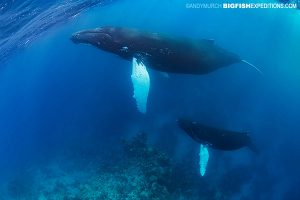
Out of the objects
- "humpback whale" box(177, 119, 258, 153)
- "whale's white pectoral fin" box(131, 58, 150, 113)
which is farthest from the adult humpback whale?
"humpback whale" box(177, 119, 258, 153)

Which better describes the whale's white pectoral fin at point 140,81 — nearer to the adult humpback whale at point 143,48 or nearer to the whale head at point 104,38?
the adult humpback whale at point 143,48

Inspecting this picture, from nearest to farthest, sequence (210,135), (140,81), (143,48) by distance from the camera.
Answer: (143,48)
(140,81)
(210,135)

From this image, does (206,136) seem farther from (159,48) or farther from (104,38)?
(104,38)

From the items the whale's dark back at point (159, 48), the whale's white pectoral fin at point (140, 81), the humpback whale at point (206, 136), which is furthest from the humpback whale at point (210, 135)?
the whale's white pectoral fin at point (140, 81)

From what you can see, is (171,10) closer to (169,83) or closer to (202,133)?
(169,83)

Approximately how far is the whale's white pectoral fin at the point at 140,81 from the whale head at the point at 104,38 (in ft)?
1.93

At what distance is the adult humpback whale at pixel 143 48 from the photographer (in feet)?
26.2

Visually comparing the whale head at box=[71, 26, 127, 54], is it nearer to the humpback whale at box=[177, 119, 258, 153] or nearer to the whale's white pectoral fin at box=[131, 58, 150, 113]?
the whale's white pectoral fin at box=[131, 58, 150, 113]

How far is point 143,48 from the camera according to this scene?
313 inches

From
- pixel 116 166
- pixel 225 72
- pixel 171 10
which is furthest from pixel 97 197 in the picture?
pixel 171 10

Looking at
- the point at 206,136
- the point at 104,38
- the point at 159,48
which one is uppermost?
the point at 104,38

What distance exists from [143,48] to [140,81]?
2.82ft

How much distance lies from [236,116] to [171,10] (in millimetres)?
8992

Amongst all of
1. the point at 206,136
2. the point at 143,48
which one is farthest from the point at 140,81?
the point at 206,136
